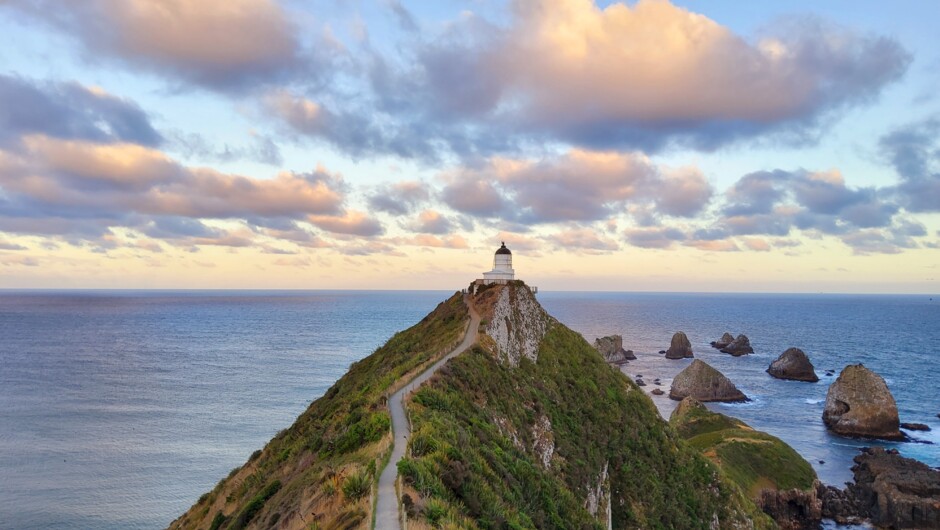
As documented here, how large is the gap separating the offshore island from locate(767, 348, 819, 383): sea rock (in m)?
43.6

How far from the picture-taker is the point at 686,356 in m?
156

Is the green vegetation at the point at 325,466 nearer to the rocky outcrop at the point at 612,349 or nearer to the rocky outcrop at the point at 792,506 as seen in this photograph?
the rocky outcrop at the point at 792,506

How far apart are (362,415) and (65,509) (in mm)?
49583

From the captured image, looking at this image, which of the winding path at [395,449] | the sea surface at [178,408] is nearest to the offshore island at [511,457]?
the winding path at [395,449]

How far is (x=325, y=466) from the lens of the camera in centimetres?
2033

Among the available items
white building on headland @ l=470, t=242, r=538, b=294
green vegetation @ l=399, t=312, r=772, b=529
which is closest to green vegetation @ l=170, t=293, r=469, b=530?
green vegetation @ l=399, t=312, r=772, b=529

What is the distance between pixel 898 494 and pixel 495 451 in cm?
6075

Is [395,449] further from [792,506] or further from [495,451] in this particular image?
[792,506]

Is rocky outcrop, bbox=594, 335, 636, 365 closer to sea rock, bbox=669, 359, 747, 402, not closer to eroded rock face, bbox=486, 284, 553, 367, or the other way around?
sea rock, bbox=669, 359, 747, 402

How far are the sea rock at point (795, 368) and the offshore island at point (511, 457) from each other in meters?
43.6

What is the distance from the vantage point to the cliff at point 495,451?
1680 centimetres

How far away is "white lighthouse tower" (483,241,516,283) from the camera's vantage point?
196 ft

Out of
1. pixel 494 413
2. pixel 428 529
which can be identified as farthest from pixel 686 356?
pixel 428 529

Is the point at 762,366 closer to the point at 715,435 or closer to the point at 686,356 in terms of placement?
the point at 686,356
